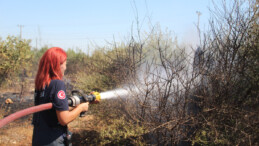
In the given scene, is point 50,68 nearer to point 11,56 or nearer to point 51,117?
point 51,117

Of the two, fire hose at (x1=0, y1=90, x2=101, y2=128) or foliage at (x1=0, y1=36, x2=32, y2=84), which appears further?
foliage at (x1=0, y1=36, x2=32, y2=84)

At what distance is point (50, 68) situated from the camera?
196cm

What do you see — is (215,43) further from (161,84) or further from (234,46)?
(161,84)

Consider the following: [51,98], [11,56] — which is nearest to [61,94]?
[51,98]

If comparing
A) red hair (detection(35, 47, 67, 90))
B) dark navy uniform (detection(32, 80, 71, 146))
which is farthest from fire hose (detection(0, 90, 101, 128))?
red hair (detection(35, 47, 67, 90))

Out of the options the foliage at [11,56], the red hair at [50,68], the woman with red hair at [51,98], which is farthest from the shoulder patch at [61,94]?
the foliage at [11,56]

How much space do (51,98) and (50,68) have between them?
0.88 ft

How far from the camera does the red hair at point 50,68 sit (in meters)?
1.93

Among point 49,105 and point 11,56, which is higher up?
point 11,56

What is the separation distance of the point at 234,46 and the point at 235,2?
2.60 ft

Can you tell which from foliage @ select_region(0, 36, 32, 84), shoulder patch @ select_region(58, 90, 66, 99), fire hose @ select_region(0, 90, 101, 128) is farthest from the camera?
foliage @ select_region(0, 36, 32, 84)

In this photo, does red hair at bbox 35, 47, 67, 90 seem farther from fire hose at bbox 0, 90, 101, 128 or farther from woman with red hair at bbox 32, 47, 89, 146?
fire hose at bbox 0, 90, 101, 128

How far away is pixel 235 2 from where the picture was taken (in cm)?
376

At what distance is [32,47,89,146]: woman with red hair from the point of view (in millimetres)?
1885
